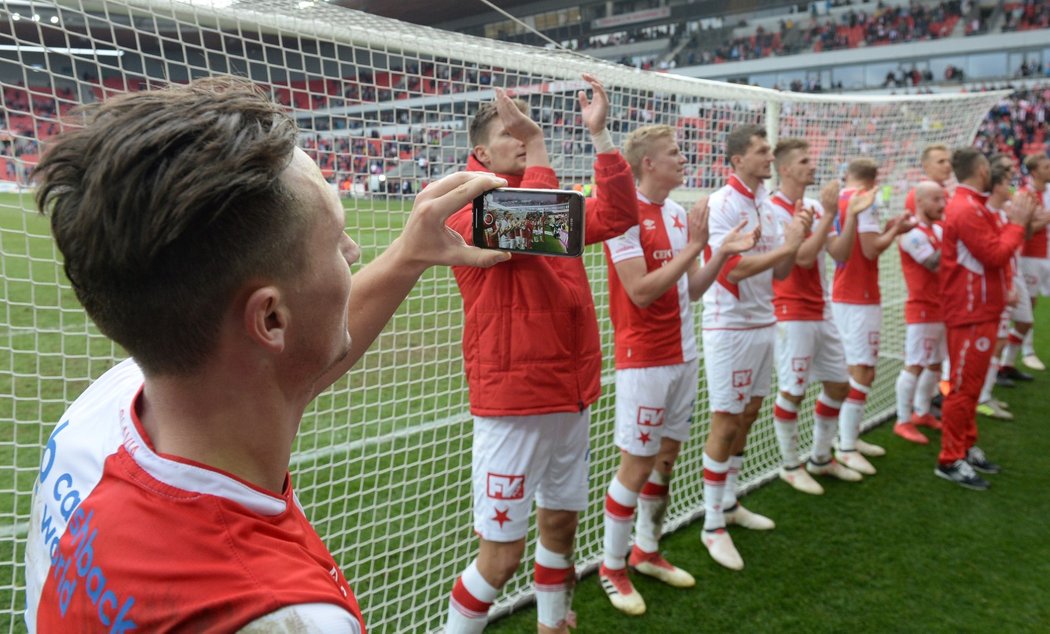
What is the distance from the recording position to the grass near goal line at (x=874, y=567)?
3.07 meters

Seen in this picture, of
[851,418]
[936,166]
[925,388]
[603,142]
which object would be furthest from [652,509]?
[936,166]

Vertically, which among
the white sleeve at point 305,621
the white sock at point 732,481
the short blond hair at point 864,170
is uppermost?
the short blond hair at point 864,170

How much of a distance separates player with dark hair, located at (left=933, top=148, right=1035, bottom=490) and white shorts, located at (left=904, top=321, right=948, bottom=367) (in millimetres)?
782

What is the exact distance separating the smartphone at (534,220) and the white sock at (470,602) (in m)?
1.35

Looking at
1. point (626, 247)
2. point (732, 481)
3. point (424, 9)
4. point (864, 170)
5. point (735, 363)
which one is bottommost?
point (732, 481)

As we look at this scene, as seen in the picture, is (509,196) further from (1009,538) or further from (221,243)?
(1009,538)

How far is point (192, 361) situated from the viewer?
0.81m

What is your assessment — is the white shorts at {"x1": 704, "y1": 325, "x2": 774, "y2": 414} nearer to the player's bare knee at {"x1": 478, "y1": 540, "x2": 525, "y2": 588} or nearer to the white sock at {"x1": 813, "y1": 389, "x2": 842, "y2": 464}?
the white sock at {"x1": 813, "y1": 389, "x2": 842, "y2": 464}

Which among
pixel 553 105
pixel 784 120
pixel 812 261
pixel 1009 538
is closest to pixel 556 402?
pixel 553 105

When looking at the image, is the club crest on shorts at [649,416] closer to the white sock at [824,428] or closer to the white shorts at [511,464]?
the white shorts at [511,464]

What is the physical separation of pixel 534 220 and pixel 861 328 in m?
4.17

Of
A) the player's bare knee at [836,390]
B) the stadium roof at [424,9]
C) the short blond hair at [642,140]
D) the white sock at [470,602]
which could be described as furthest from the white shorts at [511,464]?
the player's bare knee at [836,390]

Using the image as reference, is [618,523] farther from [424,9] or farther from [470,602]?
[424,9]

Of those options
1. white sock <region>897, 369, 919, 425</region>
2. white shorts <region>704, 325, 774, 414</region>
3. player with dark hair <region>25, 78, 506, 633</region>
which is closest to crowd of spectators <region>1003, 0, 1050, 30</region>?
white sock <region>897, 369, 919, 425</region>
